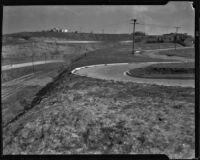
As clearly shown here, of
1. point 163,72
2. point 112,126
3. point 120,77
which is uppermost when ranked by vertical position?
point 163,72

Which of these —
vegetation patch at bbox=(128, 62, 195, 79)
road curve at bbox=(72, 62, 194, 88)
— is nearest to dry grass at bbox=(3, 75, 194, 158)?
road curve at bbox=(72, 62, 194, 88)

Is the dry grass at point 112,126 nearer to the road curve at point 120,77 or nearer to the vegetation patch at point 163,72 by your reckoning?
the road curve at point 120,77

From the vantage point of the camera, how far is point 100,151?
41.5 feet

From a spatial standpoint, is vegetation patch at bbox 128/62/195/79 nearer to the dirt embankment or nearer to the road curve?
the road curve

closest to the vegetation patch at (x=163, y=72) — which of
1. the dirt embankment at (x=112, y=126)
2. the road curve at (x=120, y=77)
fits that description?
the road curve at (x=120, y=77)

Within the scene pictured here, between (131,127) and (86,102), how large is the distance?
5386 mm

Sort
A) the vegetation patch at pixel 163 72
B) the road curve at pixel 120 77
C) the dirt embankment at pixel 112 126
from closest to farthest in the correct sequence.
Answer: the dirt embankment at pixel 112 126
the road curve at pixel 120 77
the vegetation patch at pixel 163 72

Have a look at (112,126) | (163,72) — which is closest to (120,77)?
(163,72)

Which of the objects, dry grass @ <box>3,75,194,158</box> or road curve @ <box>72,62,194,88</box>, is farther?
road curve @ <box>72,62,194,88</box>

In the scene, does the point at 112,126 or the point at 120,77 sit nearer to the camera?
the point at 112,126

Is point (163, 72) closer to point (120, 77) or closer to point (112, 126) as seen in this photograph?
point (120, 77)
